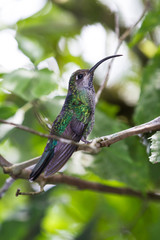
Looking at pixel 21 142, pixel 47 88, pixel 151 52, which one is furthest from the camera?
pixel 151 52

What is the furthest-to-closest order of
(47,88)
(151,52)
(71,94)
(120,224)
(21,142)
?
(151,52)
(120,224)
(21,142)
(47,88)
(71,94)

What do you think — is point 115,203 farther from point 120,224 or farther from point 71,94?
point 71,94

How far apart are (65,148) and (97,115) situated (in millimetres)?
728

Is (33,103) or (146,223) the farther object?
(146,223)

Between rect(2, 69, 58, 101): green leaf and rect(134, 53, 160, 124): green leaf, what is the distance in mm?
423

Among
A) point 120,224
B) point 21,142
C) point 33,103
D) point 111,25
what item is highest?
point 33,103

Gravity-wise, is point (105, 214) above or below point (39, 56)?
below

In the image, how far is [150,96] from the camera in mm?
1852

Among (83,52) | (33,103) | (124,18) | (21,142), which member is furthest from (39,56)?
(124,18)

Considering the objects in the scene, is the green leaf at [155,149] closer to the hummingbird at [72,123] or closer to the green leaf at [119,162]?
the hummingbird at [72,123]

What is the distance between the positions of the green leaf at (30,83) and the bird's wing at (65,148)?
0.35 meters

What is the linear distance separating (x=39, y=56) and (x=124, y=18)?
1287 mm

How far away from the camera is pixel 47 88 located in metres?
1.74

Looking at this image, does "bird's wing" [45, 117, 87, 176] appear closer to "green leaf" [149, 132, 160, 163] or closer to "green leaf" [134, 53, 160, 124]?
"green leaf" [149, 132, 160, 163]
